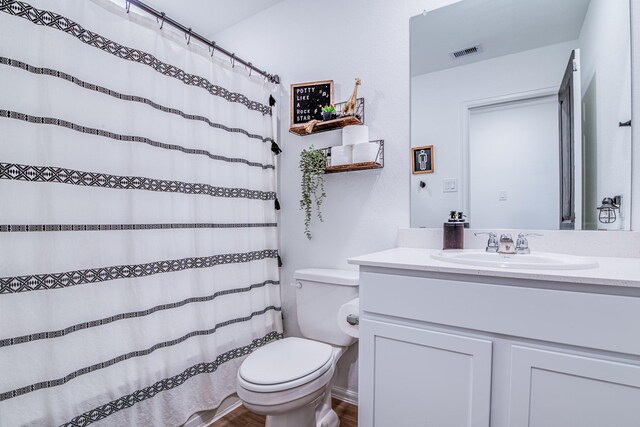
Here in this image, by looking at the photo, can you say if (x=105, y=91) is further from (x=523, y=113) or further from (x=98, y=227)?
(x=523, y=113)

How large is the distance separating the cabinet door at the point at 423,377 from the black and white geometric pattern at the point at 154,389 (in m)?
0.83

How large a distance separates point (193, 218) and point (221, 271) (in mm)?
328

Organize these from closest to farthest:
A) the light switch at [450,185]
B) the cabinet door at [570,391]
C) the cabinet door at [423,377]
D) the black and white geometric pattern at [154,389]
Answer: the cabinet door at [570,391] → the cabinet door at [423,377] → the black and white geometric pattern at [154,389] → the light switch at [450,185]

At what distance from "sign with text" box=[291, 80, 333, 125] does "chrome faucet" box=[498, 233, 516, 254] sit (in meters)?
1.17

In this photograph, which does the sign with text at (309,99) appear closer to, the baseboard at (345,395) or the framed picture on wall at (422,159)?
the framed picture on wall at (422,159)

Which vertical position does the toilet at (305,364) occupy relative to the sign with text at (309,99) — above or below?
below

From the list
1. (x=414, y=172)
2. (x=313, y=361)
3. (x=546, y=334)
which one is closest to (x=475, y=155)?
(x=414, y=172)

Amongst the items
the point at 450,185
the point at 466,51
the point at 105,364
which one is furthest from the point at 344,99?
the point at 105,364

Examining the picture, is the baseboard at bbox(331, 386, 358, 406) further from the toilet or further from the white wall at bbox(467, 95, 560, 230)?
the white wall at bbox(467, 95, 560, 230)

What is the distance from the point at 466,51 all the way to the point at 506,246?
0.94 m

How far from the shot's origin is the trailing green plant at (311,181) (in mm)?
1764

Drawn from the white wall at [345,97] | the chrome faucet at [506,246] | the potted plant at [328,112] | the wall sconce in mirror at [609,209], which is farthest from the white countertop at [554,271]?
the potted plant at [328,112]

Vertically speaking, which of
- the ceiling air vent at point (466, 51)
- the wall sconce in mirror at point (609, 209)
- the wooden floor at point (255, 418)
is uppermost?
the ceiling air vent at point (466, 51)

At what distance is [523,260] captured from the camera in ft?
3.77
